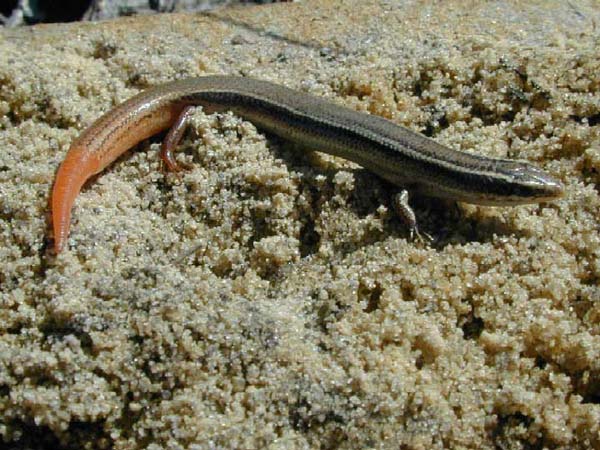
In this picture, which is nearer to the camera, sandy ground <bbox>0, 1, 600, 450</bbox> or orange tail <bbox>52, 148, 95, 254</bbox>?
sandy ground <bbox>0, 1, 600, 450</bbox>

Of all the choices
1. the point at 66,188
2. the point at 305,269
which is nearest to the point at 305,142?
the point at 305,269

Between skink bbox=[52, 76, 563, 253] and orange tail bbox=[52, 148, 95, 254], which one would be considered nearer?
orange tail bbox=[52, 148, 95, 254]

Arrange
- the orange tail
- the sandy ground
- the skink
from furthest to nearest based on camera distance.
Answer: the skink → the orange tail → the sandy ground

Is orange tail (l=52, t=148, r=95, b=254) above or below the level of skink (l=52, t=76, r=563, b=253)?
below

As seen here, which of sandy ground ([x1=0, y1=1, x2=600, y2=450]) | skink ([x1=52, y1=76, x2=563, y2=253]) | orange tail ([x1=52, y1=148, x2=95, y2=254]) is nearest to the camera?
sandy ground ([x1=0, y1=1, x2=600, y2=450])

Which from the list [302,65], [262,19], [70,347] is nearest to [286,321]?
[70,347]

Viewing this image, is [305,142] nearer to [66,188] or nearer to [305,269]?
[305,269]
